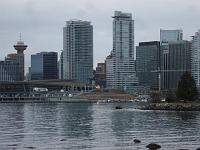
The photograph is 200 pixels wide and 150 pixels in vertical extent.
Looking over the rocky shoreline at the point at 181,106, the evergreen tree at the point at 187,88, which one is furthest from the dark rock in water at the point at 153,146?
the evergreen tree at the point at 187,88

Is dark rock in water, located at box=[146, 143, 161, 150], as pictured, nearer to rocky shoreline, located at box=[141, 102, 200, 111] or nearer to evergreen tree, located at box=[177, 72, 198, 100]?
rocky shoreline, located at box=[141, 102, 200, 111]

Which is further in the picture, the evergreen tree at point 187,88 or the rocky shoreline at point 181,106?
the evergreen tree at point 187,88

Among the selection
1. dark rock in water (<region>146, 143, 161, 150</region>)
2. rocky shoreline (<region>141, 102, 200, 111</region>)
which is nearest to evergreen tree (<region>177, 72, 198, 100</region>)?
rocky shoreline (<region>141, 102, 200, 111</region>)

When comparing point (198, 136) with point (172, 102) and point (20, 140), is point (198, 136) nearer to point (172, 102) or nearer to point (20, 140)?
point (20, 140)

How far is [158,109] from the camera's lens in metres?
172

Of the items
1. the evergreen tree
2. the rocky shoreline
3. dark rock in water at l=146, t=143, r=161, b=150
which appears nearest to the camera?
dark rock in water at l=146, t=143, r=161, b=150

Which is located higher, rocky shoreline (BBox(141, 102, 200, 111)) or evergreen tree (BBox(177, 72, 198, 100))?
evergreen tree (BBox(177, 72, 198, 100))

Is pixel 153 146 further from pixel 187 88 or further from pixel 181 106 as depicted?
pixel 187 88

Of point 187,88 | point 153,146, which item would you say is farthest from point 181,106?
point 153,146

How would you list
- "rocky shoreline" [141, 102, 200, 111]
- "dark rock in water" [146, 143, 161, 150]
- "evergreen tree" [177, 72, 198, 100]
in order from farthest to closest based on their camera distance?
1. "evergreen tree" [177, 72, 198, 100]
2. "rocky shoreline" [141, 102, 200, 111]
3. "dark rock in water" [146, 143, 161, 150]

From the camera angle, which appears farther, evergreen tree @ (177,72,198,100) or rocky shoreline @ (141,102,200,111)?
evergreen tree @ (177,72,198,100)

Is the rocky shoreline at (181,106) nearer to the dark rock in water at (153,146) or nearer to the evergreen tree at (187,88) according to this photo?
the evergreen tree at (187,88)

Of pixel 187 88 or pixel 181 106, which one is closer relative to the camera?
pixel 181 106

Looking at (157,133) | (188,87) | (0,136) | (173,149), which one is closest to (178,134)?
(157,133)
